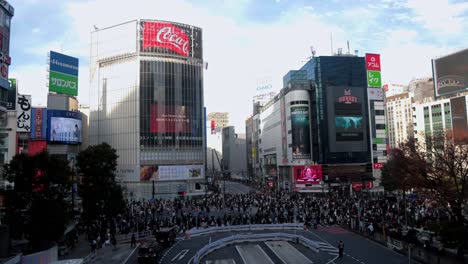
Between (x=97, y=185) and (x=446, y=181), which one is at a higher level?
(x=446, y=181)

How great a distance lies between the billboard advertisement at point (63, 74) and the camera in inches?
2465

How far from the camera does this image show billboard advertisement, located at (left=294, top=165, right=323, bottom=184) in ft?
222

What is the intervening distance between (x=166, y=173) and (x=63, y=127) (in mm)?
18829

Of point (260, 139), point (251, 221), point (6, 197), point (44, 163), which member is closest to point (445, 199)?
point (251, 221)

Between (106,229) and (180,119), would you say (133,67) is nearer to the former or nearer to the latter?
(180,119)

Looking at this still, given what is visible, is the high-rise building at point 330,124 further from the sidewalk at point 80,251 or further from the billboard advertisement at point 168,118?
the sidewalk at point 80,251

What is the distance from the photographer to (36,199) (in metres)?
22.0

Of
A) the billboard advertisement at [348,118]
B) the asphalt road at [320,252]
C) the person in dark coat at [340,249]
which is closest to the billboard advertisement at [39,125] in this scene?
the asphalt road at [320,252]

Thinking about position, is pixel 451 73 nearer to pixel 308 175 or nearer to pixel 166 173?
pixel 308 175

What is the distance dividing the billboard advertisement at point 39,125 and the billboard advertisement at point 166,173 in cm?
1661

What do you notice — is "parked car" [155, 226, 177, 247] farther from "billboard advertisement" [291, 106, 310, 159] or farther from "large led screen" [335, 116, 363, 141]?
"large led screen" [335, 116, 363, 141]

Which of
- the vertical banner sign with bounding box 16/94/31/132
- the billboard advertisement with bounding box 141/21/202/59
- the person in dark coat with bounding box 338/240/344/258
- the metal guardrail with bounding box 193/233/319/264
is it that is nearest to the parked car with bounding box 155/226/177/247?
the metal guardrail with bounding box 193/233/319/264

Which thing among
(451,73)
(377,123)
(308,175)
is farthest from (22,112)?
(451,73)

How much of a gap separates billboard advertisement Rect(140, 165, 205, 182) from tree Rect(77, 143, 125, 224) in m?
30.8
